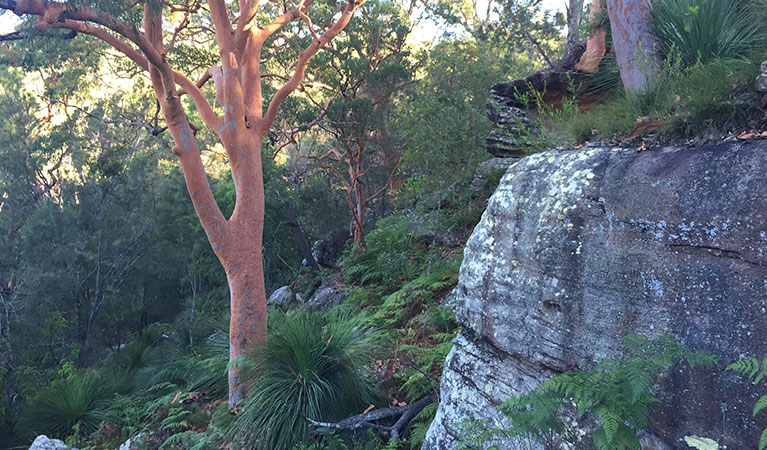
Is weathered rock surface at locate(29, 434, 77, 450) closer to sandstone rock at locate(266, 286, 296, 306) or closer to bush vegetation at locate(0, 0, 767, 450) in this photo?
bush vegetation at locate(0, 0, 767, 450)

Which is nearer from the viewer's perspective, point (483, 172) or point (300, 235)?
point (483, 172)

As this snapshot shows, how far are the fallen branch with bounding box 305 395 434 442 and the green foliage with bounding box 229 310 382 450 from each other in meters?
0.25

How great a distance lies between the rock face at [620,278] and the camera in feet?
6.39

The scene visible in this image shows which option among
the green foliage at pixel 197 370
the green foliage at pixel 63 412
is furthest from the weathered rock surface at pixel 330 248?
the green foliage at pixel 63 412

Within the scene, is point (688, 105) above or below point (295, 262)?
above

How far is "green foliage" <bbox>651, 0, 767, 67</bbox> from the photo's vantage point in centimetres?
295

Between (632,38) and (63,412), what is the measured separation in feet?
29.0

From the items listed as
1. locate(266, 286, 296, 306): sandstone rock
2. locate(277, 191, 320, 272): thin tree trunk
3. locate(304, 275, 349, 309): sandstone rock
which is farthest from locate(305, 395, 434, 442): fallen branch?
locate(277, 191, 320, 272): thin tree trunk

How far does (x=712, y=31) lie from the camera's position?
3.06 meters

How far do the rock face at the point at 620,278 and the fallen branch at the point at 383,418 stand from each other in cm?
85

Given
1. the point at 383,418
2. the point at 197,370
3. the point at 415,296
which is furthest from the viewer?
the point at 197,370

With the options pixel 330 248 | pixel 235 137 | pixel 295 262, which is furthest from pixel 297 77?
pixel 295 262

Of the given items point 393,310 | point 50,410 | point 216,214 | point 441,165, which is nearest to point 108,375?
point 50,410

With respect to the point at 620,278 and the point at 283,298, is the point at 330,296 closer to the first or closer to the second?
the point at 283,298
